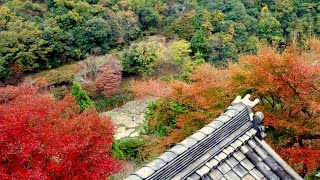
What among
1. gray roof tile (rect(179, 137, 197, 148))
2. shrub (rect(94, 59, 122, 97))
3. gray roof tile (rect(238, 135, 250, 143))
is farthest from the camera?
shrub (rect(94, 59, 122, 97))

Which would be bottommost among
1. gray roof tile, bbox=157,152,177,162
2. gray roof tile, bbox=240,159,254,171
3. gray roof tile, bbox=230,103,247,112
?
gray roof tile, bbox=240,159,254,171

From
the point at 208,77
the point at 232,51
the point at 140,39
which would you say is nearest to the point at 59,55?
the point at 140,39

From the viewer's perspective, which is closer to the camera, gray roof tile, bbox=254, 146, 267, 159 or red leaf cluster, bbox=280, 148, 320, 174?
gray roof tile, bbox=254, 146, 267, 159

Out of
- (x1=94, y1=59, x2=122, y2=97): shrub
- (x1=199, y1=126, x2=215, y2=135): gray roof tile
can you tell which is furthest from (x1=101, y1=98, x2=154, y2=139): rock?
(x1=199, y1=126, x2=215, y2=135): gray roof tile

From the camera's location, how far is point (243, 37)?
116 ft

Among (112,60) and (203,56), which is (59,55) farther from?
(203,56)

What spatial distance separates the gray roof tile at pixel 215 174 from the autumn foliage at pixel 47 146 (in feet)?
20.9

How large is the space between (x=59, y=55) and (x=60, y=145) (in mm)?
22290

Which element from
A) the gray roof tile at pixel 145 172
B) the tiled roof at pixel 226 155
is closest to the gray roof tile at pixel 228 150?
the tiled roof at pixel 226 155

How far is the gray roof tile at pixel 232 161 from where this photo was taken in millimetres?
5383

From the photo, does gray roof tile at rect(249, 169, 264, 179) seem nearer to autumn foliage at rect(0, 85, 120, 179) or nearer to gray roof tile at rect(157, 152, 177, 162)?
gray roof tile at rect(157, 152, 177, 162)

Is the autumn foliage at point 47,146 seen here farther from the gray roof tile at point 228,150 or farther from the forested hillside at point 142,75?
the gray roof tile at point 228,150

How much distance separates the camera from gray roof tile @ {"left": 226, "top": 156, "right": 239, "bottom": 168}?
5.38 meters

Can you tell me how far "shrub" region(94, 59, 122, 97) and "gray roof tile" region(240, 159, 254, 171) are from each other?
83.1 ft
